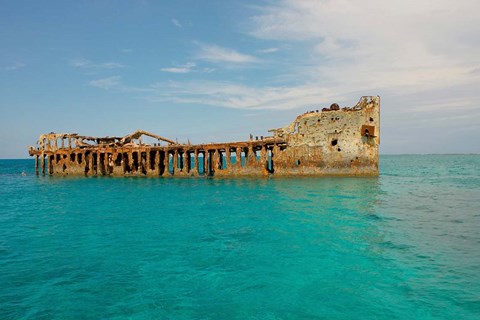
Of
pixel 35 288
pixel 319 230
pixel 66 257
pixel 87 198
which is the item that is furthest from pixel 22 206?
pixel 319 230

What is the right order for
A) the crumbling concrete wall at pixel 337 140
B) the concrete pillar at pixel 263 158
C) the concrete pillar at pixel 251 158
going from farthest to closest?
1. the concrete pillar at pixel 251 158
2. the concrete pillar at pixel 263 158
3. the crumbling concrete wall at pixel 337 140

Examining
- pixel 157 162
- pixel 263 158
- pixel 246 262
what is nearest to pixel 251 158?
pixel 263 158

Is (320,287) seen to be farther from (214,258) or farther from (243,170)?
(243,170)

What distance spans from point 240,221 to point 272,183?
1440 centimetres

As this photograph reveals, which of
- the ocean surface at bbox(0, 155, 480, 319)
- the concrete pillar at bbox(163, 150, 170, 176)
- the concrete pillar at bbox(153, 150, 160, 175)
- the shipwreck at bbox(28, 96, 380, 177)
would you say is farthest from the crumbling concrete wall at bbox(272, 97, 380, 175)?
the concrete pillar at bbox(153, 150, 160, 175)

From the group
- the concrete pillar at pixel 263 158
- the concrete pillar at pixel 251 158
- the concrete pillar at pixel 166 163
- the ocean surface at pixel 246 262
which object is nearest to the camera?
the ocean surface at pixel 246 262

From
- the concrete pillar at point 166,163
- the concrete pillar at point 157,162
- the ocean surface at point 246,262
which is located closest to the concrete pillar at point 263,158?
the concrete pillar at point 166,163

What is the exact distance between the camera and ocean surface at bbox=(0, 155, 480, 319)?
711 cm

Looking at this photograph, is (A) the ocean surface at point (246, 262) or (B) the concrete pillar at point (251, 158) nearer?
(A) the ocean surface at point (246, 262)

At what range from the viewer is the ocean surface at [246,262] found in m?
7.11

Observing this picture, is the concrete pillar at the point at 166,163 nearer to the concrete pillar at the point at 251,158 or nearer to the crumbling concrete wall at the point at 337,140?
the concrete pillar at the point at 251,158

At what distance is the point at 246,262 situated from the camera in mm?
9781

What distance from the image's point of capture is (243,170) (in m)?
34.3

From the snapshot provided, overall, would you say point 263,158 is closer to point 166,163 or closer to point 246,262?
point 166,163
